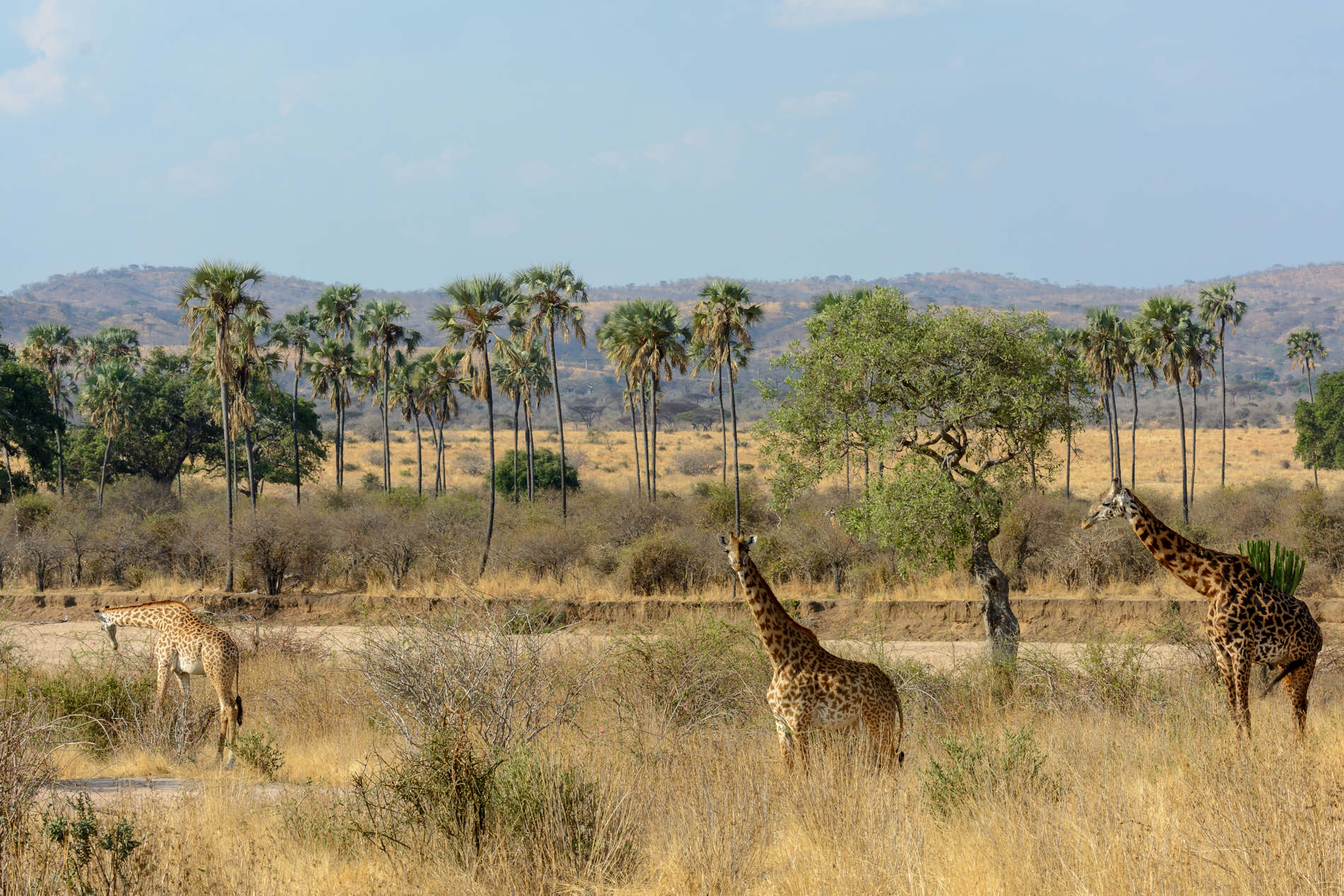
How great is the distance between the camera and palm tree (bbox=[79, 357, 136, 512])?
48312 millimetres

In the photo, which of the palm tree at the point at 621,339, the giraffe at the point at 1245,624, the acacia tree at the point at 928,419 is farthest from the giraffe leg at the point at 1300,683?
the palm tree at the point at 621,339

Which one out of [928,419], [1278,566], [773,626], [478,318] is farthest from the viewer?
[478,318]

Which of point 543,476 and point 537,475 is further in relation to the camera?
point 543,476

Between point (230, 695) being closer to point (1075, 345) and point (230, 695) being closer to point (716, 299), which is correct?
point (716, 299)

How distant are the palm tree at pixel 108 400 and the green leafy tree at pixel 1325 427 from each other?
202ft

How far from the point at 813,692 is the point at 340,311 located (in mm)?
47707

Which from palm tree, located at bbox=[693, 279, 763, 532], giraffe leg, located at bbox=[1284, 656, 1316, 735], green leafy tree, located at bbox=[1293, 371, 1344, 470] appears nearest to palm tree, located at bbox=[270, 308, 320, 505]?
palm tree, located at bbox=[693, 279, 763, 532]

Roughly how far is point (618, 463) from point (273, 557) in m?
50.9

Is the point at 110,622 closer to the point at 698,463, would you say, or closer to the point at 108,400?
the point at 108,400

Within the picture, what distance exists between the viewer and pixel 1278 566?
412 inches

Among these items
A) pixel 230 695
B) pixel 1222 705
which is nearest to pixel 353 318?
pixel 230 695

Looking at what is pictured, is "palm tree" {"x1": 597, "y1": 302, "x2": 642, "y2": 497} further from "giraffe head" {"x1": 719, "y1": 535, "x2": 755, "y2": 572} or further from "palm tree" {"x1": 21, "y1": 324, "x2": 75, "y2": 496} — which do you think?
"giraffe head" {"x1": 719, "y1": 535, "x2": 755, "y2": 572}

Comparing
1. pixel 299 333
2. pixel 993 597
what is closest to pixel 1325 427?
pixel 993 597

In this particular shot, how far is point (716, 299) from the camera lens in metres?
36.1
